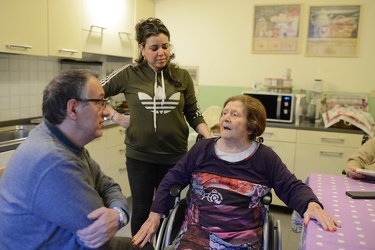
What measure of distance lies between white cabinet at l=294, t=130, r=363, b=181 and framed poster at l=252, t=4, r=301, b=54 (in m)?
0.96

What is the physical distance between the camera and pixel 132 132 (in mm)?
1987

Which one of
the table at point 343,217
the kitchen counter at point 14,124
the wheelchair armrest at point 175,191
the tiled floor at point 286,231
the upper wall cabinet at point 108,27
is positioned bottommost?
the tiled floor at point 286,231

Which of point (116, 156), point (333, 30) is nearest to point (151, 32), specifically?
point (116, 156)

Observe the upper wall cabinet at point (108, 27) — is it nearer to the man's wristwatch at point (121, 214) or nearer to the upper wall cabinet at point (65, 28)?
the upper wall cabinet at point (65, 28)

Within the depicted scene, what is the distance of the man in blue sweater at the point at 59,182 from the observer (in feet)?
3.38

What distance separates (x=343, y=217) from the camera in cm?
137

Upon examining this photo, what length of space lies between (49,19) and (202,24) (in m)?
1.78

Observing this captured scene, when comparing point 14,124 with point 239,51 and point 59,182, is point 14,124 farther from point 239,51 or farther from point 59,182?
point 239,51

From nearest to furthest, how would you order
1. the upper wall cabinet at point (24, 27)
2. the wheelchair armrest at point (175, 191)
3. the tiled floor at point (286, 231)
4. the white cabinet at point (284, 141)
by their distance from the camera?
the wheelchair armrest at point (175, 191), the upper wall cabinet at point (24, 27), the tiled floor at point (286, 231), the white cabinet at point (284, 141)

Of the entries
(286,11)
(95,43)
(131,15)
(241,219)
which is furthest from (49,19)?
(286,11)

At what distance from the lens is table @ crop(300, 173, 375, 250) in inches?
46.0

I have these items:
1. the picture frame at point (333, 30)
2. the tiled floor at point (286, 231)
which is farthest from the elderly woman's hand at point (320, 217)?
the picture frame at point (333, 30)

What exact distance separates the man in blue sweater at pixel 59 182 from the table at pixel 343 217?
2.31 feet

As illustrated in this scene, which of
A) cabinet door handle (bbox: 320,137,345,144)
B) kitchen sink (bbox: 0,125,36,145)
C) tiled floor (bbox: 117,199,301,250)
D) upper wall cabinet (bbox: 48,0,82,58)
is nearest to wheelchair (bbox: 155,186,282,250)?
tiled floor (bbox: 117,199,301,250)
